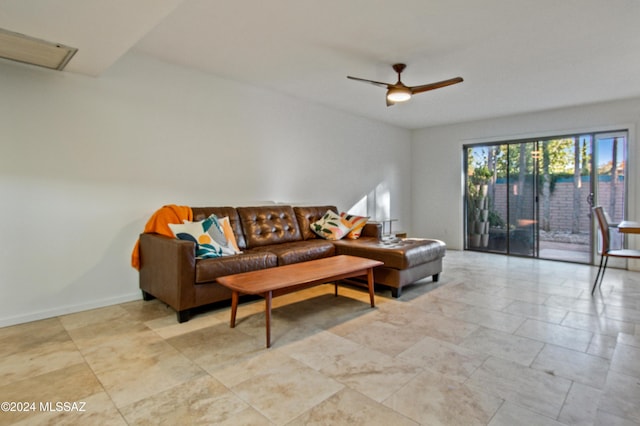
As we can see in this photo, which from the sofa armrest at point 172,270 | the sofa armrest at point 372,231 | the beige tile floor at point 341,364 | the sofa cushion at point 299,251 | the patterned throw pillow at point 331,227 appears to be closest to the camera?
the beige tile floor at point 341,364

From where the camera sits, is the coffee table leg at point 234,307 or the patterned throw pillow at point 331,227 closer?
the coffee table leg at point 234,307

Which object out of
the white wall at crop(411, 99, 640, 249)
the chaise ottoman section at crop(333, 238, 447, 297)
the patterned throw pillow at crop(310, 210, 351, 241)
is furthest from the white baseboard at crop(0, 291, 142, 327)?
the white wall at crop(411, 99, 640, 249)

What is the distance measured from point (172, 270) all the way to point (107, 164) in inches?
51.0

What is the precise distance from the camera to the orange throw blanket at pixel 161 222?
127 inches

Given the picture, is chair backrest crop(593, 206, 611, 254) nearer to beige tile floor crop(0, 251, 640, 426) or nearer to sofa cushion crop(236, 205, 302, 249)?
beige tile floor crop(0, 251, 640, 426)

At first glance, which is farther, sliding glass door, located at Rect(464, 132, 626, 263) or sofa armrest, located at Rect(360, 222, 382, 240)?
sliding glass door, located at Rect(464, 132, 626, 263)

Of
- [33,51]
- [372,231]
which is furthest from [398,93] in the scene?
[33,51]

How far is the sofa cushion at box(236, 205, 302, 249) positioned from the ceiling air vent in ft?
6.78

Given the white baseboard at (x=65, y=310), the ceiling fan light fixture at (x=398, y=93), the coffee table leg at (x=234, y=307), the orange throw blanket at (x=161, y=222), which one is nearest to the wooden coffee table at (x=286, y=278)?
the coffee table leg at (x=234, y=307)

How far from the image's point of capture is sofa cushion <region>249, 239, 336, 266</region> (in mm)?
3396

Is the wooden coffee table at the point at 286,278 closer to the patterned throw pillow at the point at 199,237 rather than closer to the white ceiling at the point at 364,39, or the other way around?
the patterned throw pillow at the point at 199,237

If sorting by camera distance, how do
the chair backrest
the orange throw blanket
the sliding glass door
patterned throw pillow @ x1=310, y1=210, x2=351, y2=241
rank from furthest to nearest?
the sliding glass door, patterned throw pillow @ x1=310, y1=210, x2=351, y2=241, the chair backrest, the orange throw blanket

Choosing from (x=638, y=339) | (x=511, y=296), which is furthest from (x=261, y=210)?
(x=638, y=339)

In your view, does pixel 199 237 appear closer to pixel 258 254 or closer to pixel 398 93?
pixel 258 254
